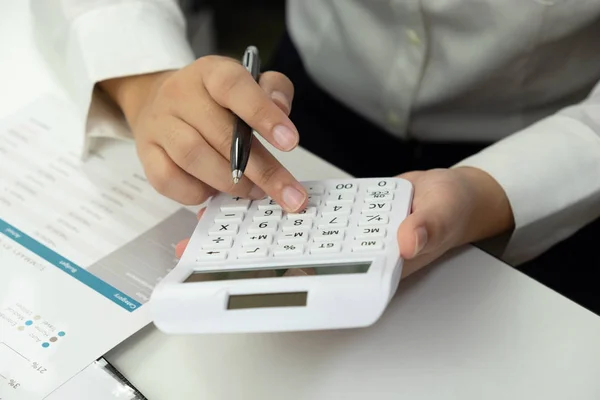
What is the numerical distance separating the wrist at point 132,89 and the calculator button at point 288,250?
0.20m

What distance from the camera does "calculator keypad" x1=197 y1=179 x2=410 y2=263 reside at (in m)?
0.37

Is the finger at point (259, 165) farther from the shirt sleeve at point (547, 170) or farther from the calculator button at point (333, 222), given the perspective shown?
the shirt sleeve at point (547, 170)

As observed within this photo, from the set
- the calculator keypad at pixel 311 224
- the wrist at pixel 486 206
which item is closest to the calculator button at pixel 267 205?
the calculator keypad at pixel 311 224

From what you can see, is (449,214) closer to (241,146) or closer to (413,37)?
(241,146)

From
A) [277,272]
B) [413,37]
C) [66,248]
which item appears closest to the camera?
[277,272]

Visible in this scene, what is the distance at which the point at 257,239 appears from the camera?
0.38 metres

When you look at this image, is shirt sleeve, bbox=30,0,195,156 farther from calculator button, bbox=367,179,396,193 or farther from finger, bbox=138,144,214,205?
calculator button, bbox=367,179,396,193

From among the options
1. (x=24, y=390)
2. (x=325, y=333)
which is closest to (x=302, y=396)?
(x=325, y=333)

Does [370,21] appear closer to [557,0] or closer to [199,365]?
[557,0]

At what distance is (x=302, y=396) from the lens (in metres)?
0.38

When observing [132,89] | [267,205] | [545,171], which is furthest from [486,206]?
[132,89]

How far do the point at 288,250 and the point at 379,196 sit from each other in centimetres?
7

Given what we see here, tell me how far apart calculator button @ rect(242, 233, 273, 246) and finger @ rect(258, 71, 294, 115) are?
0.09m

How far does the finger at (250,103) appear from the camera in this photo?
0.41m
